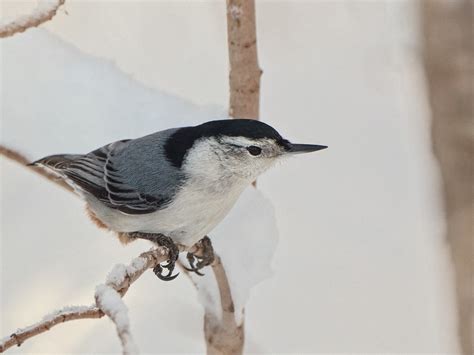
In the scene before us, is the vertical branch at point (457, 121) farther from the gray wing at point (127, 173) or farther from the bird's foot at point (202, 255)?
the gray wing at point (127, 173)

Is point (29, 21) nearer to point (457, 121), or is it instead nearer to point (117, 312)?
point (117, 312)

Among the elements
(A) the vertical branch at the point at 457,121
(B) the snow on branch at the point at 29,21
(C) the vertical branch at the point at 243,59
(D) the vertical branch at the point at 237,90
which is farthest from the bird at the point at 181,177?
(A) the vertical branch at the point at 457,121

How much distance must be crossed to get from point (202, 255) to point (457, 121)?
1.10m

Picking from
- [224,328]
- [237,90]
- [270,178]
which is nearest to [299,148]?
[237,90]

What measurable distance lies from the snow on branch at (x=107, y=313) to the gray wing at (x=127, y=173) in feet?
1.47

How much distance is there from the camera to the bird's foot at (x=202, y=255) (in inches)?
95.0

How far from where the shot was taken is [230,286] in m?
2.48

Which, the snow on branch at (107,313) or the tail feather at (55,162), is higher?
the tail feather at (55,162)

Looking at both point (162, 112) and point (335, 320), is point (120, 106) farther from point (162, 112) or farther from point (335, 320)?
point (335, 320)

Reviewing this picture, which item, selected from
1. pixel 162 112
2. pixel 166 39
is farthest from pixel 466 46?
pixel 166 39

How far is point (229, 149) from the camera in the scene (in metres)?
2.25

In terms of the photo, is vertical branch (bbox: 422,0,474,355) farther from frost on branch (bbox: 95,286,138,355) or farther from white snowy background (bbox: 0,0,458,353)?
frost on branch (bbox: 95,286,138,355)

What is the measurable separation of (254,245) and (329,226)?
1387mm

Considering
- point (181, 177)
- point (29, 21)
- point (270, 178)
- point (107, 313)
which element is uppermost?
point (29, 21)
